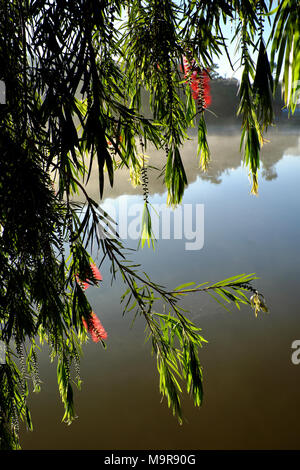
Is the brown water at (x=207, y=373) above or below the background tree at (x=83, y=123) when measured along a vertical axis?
below

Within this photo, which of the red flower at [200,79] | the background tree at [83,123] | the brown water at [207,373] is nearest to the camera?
the background tree at [83,123]

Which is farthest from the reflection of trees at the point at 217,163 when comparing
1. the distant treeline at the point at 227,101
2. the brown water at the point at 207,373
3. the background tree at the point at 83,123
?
the background tree at the point at 83,123

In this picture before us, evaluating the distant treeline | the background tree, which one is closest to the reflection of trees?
the distant treeline

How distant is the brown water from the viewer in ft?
7.11

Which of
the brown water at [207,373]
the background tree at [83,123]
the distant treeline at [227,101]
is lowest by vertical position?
→ the brown water at [207,373]

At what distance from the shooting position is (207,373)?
2.56 metres

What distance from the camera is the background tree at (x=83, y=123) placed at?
0.58 meters

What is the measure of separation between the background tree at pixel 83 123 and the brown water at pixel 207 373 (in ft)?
4.90

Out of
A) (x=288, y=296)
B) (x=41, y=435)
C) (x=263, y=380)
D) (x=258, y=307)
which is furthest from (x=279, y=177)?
(x=258, y=307)

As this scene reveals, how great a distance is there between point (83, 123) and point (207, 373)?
2.39 m

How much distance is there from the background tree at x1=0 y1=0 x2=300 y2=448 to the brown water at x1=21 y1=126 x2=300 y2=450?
1.49 m

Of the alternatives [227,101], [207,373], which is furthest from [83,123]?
[227,101]

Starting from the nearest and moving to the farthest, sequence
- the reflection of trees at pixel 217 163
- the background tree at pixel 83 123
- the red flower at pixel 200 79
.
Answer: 1. the background tree at pixel 83 123
2. the red flower at pixel 200 79
3. the reflection of trees at pixel 217 163

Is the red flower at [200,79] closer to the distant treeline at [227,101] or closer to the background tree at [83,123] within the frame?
the background tree at [83,123]
